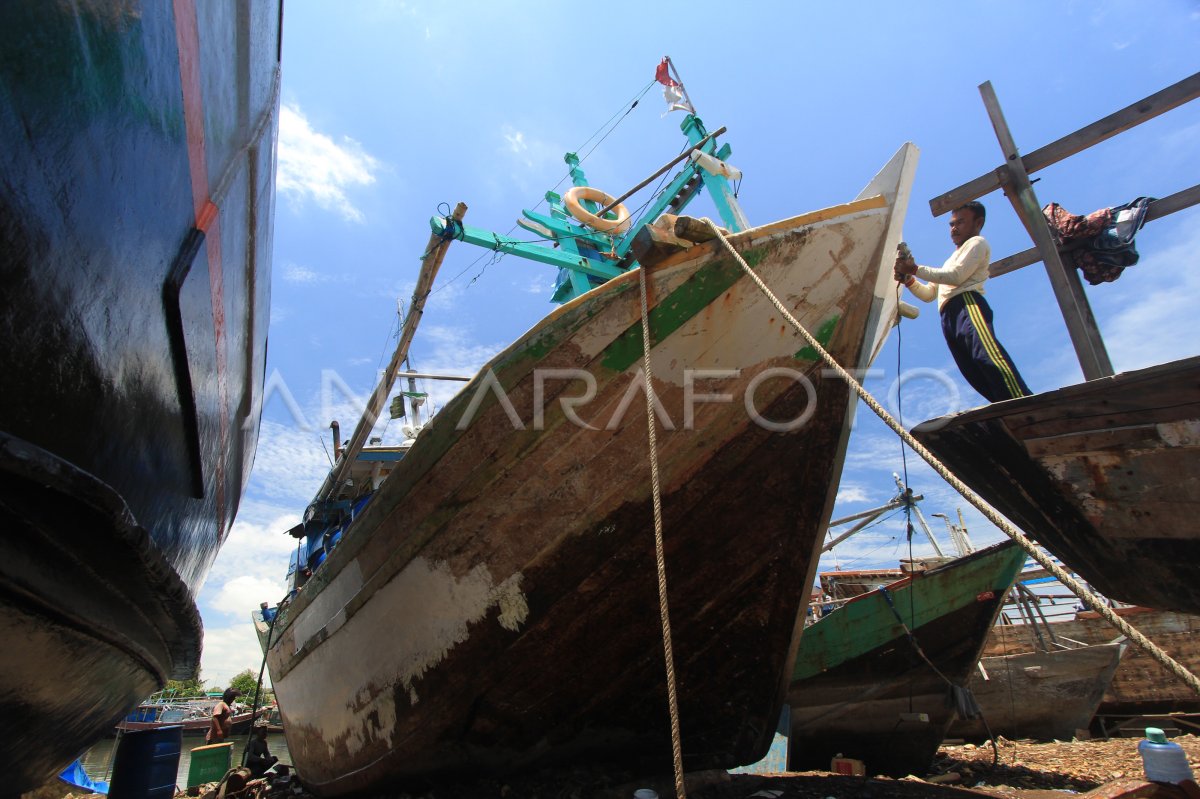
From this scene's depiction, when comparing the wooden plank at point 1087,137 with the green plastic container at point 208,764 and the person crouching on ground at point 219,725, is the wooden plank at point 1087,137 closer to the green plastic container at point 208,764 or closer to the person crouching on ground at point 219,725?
the green plastic container at point 208,764

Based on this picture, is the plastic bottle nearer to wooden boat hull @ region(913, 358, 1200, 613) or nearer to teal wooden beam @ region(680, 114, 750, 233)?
wooden boat hull @ region(913, 358, 1200, 613)

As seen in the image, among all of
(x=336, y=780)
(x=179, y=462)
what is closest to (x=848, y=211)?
(x=179, y=462)

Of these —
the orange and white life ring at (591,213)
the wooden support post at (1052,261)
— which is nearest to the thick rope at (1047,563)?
the wooden support post at (1052,261)

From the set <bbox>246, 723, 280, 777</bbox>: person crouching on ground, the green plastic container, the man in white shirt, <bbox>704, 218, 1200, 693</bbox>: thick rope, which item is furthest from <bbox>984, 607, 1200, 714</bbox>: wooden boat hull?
the green plastic container

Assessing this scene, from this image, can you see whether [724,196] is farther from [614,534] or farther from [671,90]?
[614,534]

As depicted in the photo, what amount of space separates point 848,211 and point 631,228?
679cm

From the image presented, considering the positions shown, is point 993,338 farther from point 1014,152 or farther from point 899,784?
point 899,784

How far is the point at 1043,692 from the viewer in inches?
363

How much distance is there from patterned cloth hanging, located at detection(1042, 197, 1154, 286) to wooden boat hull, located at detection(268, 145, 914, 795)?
81 cm

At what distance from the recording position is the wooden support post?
269 cm

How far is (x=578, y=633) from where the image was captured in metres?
3.68

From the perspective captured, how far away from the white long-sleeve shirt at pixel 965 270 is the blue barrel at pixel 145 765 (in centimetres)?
681

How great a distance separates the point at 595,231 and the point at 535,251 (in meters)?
1.36

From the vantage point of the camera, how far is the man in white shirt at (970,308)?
300cm
